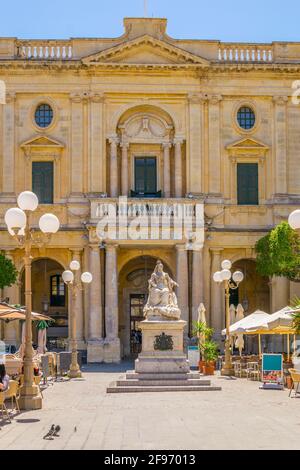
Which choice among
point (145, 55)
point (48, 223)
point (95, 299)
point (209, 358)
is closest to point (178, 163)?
point (145, 55)

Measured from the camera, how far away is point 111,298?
157 feet

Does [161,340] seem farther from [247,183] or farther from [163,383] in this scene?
[247,183]

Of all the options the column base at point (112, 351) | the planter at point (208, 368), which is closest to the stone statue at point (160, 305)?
the planter at point (208, 368)

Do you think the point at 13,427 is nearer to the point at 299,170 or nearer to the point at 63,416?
the point at 63,416

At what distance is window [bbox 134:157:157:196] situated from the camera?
51.0 metres

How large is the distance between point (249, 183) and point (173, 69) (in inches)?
291

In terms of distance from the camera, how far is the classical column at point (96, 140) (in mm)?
49750

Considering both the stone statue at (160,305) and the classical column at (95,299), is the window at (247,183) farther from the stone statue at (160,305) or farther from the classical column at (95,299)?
the stone statue at (160,305)


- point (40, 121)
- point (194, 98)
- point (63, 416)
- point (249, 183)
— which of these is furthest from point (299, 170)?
point (63, 416)

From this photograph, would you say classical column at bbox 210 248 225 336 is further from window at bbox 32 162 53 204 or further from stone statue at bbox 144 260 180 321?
stone statue at bbox 144 260 180 321

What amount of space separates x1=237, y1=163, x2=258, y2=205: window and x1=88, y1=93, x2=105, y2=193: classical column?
7478mm

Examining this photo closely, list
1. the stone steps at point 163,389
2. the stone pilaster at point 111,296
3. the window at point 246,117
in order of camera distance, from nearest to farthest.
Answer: the stone steps at point 163,389
the stone pilaster at point 111,296
the window at point 246,117

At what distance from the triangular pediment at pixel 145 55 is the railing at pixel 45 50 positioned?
1.80m

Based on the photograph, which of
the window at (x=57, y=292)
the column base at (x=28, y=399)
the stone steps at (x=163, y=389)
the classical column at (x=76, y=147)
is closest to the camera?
the column base at (x=28, y=399)
